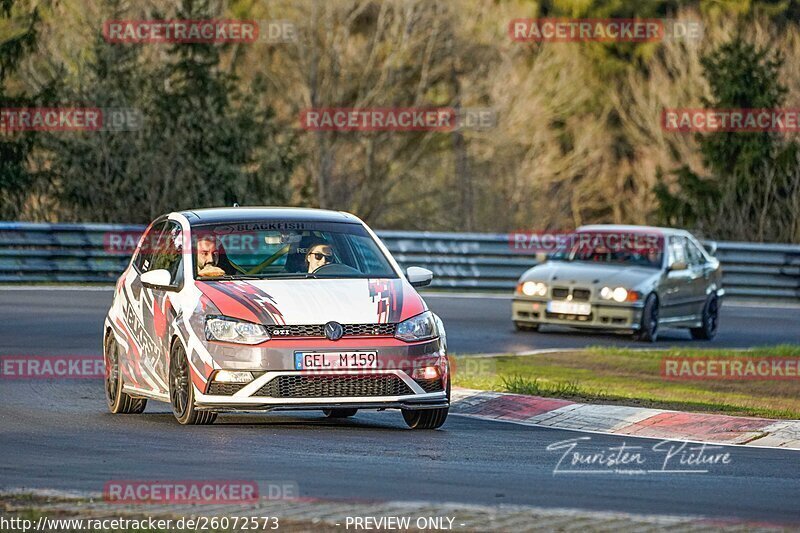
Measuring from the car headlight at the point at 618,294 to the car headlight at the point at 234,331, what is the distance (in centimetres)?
1152

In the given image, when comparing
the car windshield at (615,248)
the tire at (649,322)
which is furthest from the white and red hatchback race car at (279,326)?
the car windshield at (615,248)

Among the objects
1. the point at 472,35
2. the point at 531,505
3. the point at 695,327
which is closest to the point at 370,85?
the point at 472,35

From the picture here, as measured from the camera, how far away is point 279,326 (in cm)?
1142

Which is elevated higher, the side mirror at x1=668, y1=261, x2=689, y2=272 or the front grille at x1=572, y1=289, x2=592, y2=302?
the side mirror at x1=668, y1=261, x2=689, y2=272

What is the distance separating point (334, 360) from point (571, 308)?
11.4 meters

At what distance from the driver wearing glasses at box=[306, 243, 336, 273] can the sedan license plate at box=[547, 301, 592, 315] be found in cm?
1033

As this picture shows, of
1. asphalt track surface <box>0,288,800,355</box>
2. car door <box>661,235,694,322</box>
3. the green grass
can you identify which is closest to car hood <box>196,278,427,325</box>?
the green grass

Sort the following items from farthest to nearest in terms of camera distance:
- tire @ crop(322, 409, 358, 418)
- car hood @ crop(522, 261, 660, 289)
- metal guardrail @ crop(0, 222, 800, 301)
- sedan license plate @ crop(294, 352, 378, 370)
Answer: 1. metal guardrail @ crop(0, 222, 800, 301)
2. car hood @ crop(522, 261, 660, 289)
3. tire @ crop(322, 409, 358, 418)
4. sedan license plate @ crop(294, 352, 378, 370)

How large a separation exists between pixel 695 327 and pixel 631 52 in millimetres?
37451

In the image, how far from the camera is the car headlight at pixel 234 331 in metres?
11.4

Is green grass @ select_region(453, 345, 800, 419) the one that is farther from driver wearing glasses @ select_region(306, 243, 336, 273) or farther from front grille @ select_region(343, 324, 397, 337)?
front grille @ select_region(343, 324, 397, 337)

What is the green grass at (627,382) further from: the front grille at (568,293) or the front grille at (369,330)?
the front grille at (369,330)

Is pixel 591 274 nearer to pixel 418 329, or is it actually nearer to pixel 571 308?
pixel 571 308

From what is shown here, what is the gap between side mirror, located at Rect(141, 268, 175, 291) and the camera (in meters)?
12.2
